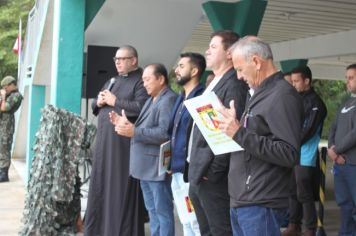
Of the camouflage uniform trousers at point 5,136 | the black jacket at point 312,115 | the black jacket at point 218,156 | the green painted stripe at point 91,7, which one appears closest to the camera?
the black jacket at point 218,156

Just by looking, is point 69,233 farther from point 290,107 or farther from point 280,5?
point 280,5

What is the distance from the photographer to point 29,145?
9.32m

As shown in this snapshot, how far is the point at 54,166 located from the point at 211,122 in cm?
269

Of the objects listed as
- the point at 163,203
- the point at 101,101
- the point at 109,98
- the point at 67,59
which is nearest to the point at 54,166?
the point at 101,101

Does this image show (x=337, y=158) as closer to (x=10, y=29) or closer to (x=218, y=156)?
(x=218, y=156)

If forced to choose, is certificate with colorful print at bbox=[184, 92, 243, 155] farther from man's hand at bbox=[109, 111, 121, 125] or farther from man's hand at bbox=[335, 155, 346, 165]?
man's hand at bbox=[335, 155, 346, 165]

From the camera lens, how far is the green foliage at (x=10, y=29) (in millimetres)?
21625

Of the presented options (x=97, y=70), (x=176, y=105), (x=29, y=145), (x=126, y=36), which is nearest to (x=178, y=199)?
(x=176, y=105)

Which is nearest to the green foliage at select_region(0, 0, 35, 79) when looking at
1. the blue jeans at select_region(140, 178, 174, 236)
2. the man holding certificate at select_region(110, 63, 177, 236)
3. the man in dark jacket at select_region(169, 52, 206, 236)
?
the man holding certificate at select_region(110, 63, 177, 236)

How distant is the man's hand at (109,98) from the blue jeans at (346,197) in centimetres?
224

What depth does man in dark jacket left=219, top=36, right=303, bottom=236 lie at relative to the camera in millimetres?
2588

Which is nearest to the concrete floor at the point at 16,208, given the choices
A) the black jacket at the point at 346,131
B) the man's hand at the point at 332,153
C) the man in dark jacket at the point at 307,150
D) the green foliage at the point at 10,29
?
the man in dark jacket at the point at 307,150

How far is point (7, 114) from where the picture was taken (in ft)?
30.8

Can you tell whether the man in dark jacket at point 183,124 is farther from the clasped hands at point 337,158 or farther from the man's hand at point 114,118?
the clasped hands at point 337,158
